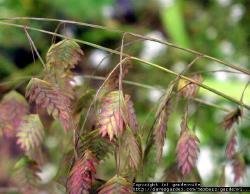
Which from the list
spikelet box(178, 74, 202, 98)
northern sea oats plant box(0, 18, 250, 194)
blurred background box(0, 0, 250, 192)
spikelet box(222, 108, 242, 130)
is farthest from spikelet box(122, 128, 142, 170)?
blurred background box(0, 0, 250, 192)

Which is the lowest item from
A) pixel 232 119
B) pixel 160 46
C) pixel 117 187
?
pixel 117 187

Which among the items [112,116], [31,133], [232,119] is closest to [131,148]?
[112,116]

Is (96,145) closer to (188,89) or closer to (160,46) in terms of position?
(188,89)

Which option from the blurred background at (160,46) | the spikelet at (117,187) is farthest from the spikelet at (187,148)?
the blurred background at (160,46)

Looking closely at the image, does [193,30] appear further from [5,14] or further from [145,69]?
[5,14]

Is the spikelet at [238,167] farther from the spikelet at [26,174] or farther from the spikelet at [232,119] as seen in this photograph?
the spikelet at [26,174]

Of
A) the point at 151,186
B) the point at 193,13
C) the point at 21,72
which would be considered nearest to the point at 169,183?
the point at 151,186
